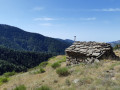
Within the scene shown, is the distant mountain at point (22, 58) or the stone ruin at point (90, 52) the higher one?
the stone ruin at point (90, 52)

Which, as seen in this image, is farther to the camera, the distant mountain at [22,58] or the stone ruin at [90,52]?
the distant mountain at [22,58]

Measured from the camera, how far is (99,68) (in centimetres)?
887

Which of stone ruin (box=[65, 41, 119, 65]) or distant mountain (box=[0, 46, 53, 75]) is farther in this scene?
distant mountain (box=[0, 46, 53, 75])

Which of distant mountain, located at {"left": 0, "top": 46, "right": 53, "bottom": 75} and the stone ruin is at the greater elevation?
the stone ruin

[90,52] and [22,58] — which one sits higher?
[90,52]

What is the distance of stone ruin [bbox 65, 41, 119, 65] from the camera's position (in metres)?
11.3

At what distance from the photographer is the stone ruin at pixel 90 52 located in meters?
11.3

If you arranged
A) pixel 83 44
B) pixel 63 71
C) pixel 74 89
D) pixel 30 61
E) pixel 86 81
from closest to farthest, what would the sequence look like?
pixel 74 89, pixel 86 81, pixel 63 71, pixel 83 44, pixel 30 61

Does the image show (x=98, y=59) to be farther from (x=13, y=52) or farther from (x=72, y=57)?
(x=13, y=52)

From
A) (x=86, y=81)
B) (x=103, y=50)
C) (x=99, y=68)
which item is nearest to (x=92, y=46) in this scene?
(x=103, y=50)

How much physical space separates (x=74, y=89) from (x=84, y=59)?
6.24 m

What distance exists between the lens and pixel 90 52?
38.7ft

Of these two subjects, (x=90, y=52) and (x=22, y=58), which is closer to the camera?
(x=90, y=52)

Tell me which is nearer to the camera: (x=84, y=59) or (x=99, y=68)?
(x=99, y=68)
